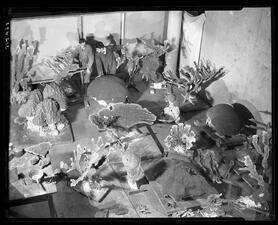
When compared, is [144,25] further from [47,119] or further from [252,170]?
[252,170]

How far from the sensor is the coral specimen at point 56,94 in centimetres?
502

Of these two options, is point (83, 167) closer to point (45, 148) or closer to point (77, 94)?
point (45, 148)

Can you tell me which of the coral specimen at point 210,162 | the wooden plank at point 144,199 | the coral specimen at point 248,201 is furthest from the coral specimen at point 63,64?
the coral specimen at point 248,201

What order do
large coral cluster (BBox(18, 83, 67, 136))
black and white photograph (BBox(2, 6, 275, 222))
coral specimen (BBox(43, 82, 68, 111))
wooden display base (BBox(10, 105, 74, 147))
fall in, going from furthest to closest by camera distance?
coral specimen (BBox(43, 82, 68, 111)) < large coral cluster (BBox(18, 83, 67, 136)) < wooden display base (BBox(10, 105, 74, 147)) < black and white photograph (BBox(2, 6, 275, 222))

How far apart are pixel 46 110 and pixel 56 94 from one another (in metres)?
0.30

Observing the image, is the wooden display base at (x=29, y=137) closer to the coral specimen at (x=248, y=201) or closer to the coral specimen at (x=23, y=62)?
the coral specimen at (x=23, y=62)

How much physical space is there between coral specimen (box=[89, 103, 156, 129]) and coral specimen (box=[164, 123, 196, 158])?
21.0 inches

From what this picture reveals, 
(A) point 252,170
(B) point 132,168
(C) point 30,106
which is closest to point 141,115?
(B) point 132,168

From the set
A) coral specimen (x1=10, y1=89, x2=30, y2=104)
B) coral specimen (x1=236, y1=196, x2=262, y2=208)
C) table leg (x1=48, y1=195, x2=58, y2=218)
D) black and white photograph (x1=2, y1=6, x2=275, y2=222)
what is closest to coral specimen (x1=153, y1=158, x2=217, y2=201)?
black and white photograph (x1=2, y1=6, x2=275, y2=222)

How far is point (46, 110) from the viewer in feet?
16.0

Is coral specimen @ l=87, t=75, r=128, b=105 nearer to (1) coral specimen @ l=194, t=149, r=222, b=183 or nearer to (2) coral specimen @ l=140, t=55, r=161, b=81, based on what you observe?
(2) coral specimen @ l=140, t=55, r=161, b=81

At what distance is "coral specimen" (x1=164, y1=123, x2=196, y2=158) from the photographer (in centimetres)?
463

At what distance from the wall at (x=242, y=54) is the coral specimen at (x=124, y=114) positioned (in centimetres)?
121

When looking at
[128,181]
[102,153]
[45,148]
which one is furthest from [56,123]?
[128,181]
